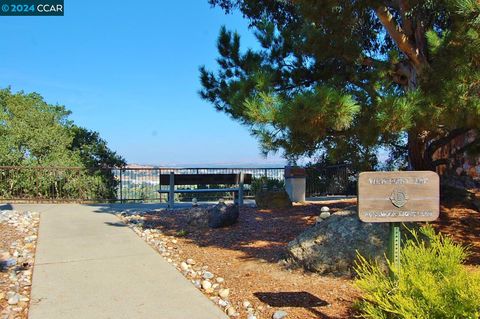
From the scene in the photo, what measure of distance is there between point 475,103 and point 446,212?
11.5 ft

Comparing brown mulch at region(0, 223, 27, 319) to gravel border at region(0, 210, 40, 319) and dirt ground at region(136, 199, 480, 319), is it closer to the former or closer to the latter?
gravel border at region(0, 210, 40, 319)

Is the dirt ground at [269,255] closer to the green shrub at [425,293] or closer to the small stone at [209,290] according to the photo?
the small stone at [209,290]

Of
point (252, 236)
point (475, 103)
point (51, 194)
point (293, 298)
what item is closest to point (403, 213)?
Result: point (293, 298)

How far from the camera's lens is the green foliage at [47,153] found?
1295cm

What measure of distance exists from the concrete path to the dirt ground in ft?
1.66

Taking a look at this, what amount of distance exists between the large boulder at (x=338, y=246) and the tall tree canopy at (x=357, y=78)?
41.4 inches

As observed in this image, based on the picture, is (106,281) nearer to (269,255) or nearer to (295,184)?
(269,255)

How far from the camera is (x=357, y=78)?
22.4 feet

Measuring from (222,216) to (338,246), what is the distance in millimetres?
3163

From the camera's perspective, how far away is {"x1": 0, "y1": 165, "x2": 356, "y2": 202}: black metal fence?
12875 millimetres

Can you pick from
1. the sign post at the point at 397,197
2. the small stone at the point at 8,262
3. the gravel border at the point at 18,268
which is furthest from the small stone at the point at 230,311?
the small stone at the point at 8,262

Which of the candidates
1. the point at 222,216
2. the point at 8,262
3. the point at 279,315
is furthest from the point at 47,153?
the point at 279,315

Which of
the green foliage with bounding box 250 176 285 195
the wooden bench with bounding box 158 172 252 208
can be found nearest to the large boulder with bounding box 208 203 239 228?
the wooden bench with bounding box 158 172 252 208

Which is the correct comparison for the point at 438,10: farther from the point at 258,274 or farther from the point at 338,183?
the point at 338,183
